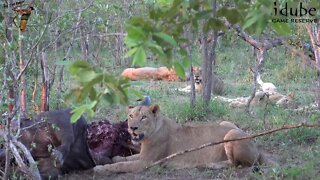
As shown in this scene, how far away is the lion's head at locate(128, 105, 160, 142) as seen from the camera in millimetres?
5148

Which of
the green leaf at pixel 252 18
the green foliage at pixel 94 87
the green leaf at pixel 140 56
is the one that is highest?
the green leaf at pixel 252 18

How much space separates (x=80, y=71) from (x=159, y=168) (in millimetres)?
3359

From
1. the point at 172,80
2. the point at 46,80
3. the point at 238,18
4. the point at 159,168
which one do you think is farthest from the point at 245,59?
the point at 238,18

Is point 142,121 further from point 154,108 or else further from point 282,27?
point 282,27

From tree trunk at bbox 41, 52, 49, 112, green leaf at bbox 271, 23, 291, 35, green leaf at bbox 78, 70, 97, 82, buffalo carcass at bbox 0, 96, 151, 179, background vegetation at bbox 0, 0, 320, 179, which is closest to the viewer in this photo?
green leaf at bbox 78, 70, 97, 82

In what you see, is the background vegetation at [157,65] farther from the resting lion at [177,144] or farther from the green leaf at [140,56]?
the resting lion at [177,144]

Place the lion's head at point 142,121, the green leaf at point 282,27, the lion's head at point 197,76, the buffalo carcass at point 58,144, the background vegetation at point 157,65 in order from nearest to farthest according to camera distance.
Answer: the background vegetation at point 157,65
the green leaf at point 282,27
the buffalo carcass at point 58,144
the lion's head at point 142,121
the lion's head at point 197,76

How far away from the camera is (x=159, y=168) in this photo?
5.08 m

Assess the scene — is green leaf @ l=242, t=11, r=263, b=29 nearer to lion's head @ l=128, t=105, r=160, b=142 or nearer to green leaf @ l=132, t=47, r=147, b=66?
green leaf @ l=132, t=47, r=147, b=66

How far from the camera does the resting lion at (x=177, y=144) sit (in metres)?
5.04

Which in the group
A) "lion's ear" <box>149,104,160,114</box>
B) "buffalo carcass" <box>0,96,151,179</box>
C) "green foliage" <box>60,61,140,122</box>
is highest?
"green foliage" <box>60,61,140,122</box>

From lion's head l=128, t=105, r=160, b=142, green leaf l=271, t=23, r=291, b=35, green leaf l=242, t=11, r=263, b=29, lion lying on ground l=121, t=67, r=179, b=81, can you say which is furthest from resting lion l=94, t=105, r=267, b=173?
lion lying on ground l=121, t=67, r=179, b=81

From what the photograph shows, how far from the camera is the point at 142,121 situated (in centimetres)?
518

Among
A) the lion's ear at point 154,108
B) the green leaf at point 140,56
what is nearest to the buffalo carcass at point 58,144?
the lion's ear at point 154,108
